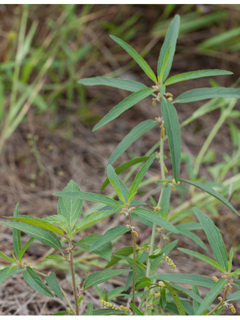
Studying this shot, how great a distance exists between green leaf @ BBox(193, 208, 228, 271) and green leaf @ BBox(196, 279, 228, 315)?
4 cm

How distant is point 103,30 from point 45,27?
43cm

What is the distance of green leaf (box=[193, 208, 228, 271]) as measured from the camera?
2.30 feet

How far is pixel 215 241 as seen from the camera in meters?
0.71

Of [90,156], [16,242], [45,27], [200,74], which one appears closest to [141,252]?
[16,242]

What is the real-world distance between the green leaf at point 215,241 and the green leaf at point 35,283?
1.17 feet

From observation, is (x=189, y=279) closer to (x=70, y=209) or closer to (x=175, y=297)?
(x=175, y=297)

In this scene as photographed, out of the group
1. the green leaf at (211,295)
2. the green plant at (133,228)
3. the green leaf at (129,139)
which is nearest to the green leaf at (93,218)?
the green plant at (133,228)

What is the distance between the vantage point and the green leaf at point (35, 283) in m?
0.72

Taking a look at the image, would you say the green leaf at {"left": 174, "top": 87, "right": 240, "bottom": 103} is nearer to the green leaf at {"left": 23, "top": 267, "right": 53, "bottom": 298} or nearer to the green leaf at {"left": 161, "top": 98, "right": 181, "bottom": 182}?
the green leaf at {"left": 161, "top": 98, "right": 181, "bottom": 182}

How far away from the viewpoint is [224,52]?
2551 mm

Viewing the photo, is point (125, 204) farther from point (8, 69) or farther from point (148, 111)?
point (148, 111)

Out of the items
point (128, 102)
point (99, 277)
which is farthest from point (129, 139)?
point (99, 277)

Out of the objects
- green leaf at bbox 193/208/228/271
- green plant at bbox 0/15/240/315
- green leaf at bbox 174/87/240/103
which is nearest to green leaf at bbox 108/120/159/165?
green plant at bbox 0/15/240/315

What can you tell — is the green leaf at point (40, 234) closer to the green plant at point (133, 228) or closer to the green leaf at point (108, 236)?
the green plant at point (133, 228)
